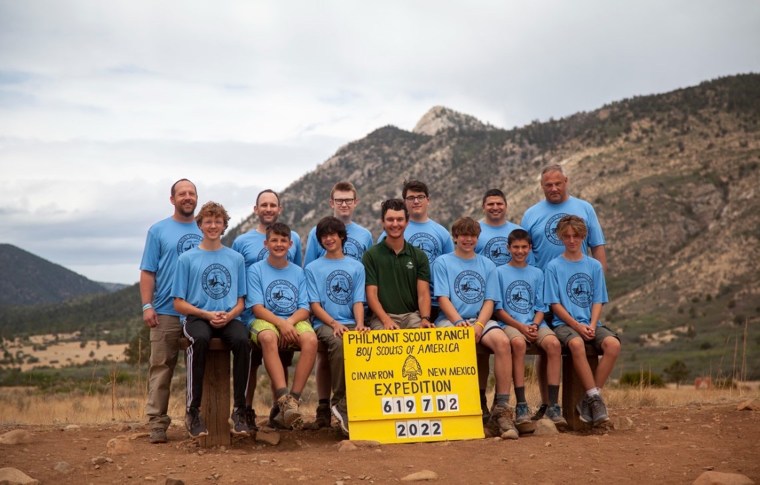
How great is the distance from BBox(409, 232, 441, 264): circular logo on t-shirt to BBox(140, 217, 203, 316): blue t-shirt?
2.34 m

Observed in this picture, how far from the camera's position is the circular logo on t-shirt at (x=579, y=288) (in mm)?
7582

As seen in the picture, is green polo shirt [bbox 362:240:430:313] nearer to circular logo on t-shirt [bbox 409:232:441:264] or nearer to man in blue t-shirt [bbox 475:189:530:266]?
circular logo on t-shirt [bbox 409:232:441:264]

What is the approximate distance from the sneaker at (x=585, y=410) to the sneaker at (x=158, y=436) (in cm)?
420

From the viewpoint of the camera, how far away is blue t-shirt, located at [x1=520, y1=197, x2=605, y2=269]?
801 cm

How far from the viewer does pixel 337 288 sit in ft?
24.3

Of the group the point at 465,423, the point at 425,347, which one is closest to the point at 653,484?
the point at 465,423

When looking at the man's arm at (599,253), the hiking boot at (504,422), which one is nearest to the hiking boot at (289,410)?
the hiking boot at (504,422)

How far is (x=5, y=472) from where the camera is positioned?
5.39m

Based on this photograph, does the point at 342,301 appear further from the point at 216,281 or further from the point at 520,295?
the point at 520,295

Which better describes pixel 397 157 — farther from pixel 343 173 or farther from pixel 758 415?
pixel 758 415

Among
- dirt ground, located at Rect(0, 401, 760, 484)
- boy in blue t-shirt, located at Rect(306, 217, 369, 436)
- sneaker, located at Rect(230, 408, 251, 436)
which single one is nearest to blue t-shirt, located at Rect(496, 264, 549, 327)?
dirt ground, located at Rect(0, 401, 760, 484)

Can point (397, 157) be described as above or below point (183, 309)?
above

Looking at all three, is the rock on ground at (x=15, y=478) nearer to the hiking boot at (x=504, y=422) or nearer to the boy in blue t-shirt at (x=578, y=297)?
the hiking boot at (x=504, y=422)

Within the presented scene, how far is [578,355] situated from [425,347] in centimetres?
154
